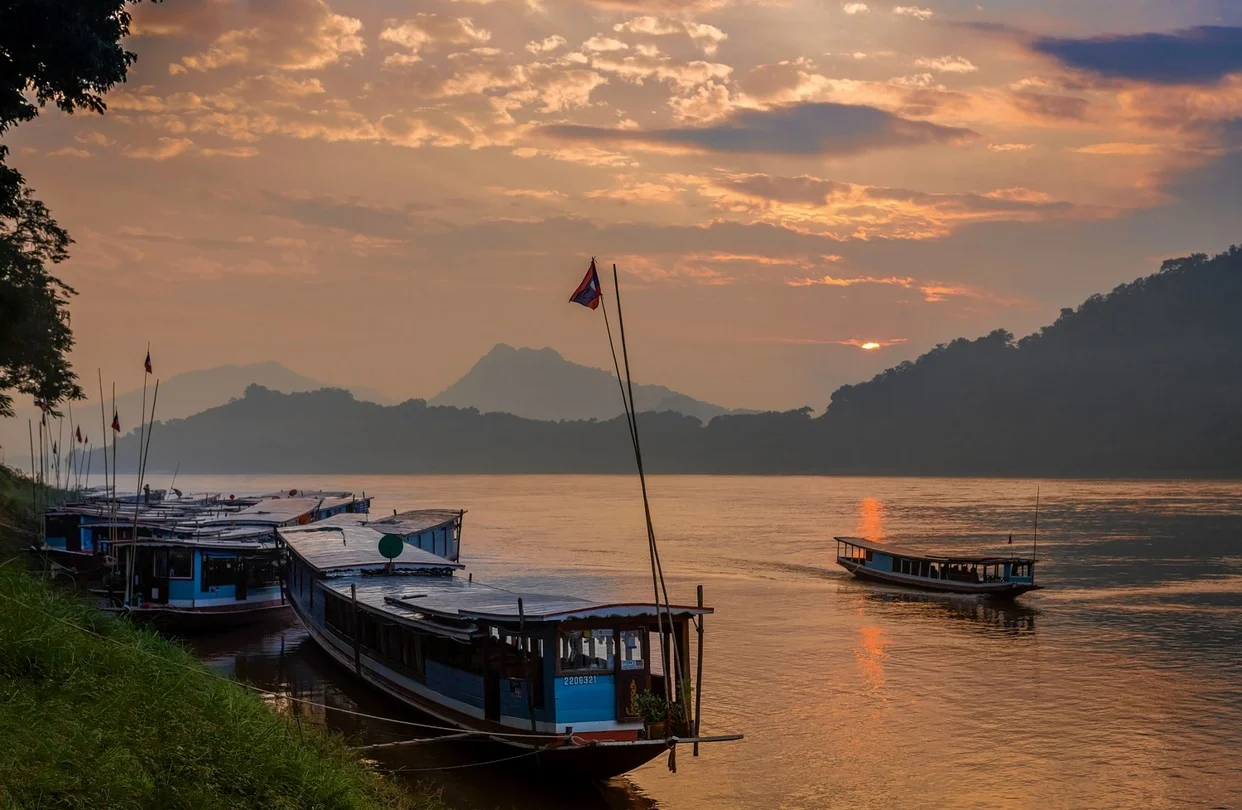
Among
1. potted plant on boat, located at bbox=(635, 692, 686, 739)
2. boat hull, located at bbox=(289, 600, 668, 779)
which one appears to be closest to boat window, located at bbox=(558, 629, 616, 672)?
potted plant on boat, located at bbox=(635, 692, 686, 739)

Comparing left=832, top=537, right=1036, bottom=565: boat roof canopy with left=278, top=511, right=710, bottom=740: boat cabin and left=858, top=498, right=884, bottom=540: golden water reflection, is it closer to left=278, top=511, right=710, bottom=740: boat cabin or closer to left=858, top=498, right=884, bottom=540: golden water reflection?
left=858, top=498, right=884, bottom=540: golden water reflection

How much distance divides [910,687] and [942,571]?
25.0 meters


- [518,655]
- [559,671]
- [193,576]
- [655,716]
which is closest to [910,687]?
[655,716]

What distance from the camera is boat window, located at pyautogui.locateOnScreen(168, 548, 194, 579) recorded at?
122ft

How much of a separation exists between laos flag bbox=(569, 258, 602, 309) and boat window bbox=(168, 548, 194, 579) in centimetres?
2343

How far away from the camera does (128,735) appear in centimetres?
1384

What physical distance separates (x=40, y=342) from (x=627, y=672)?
37818 mm

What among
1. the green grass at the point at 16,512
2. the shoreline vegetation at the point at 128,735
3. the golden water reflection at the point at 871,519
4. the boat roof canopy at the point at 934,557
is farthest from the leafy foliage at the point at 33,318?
the golden water reflection at the point at 871,519

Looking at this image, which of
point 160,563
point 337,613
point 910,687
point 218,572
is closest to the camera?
point 337,613

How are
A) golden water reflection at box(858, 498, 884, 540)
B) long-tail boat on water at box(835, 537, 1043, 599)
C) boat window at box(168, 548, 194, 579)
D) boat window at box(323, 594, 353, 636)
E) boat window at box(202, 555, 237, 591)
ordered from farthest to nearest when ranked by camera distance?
golden water reflection at box(858, 498, 884, 540)
long-tail boat on water at box(835, 537, 1043, 599)
boat window at box(202, 555, 237, 591)
boat window at box(168, 548, 194, 579)
boat window at box(323, 594, 353, 636)

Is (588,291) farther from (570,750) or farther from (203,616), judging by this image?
(203,616)

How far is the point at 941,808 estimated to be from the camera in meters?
23.3

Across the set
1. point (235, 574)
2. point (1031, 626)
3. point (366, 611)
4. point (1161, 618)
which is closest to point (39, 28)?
point (366, 611)

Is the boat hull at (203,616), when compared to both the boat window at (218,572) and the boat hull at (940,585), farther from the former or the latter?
the boat hull at (940,585)
